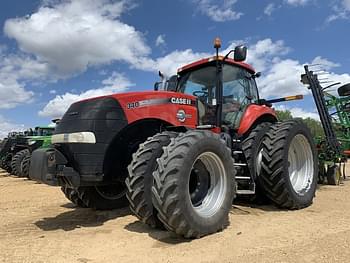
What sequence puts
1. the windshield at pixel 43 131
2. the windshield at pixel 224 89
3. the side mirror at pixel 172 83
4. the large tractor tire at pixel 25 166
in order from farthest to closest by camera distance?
the windshield at pixel 43 131
the large tractor tire at pixel 25 166
the side mirror at pixel 172 83
the windshield at pixel 224 89

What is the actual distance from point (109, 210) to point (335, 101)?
914 centimetres

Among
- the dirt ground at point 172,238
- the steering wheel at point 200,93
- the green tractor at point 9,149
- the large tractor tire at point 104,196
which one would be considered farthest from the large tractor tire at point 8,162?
the steering wheel at point 200,93

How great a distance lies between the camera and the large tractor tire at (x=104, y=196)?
19.7 feet

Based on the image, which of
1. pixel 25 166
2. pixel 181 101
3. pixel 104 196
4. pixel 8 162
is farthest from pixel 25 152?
pixel 181 101

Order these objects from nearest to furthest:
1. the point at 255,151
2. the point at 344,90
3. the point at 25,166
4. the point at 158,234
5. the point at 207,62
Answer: the point at 158,234 < the point at 255,151 < the point at 207,62 < the point at 344,90 < the point at 25,166

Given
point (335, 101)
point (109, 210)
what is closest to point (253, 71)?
point (109, 210)

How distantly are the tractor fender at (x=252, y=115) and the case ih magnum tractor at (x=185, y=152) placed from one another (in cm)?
2

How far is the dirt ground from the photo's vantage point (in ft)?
12.5

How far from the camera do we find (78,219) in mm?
5750

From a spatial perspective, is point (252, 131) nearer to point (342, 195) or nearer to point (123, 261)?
point (342, 195)

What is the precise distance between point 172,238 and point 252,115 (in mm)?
2939

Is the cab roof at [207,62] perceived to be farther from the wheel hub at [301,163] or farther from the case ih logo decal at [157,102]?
the wheel hub at [301,163]

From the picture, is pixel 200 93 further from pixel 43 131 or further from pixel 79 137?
pixel 43 131

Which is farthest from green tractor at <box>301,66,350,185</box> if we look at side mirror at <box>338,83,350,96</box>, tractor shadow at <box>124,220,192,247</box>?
tractor shadow at <box>124,220,192,247</box>
